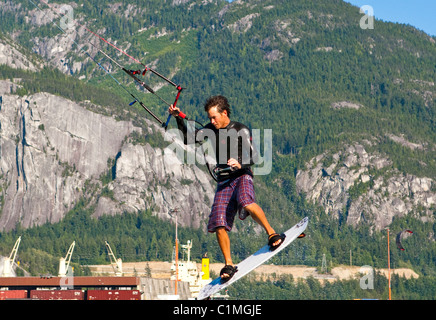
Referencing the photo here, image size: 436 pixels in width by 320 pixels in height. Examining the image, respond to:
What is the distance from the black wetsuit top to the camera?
2038cm

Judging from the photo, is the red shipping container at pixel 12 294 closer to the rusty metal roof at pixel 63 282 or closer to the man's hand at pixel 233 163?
the rusty metal roof at pixel 63 282

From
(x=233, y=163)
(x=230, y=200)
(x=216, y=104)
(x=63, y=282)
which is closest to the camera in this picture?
(x=233, y=163)

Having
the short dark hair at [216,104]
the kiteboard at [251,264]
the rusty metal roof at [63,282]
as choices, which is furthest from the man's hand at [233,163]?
the rusty metal roof at [63,282]

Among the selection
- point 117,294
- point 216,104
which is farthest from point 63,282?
point 216,104

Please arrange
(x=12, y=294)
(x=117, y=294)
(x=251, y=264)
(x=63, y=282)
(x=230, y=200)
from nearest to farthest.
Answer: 1. (x=251, y=264)
2. (x=230, y=200)
3. (x=117, y=294)
4. (x=12, y=294)
5. (x=63, y=282)

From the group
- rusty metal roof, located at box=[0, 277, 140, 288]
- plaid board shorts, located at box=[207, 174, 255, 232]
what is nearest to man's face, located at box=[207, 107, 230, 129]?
plaid board shorts, located at box=[207, 174, 255, 232]

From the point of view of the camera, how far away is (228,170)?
2070 centimetres

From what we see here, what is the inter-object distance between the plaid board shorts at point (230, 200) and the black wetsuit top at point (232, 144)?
0.71 feet

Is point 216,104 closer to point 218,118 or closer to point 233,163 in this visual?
point 218,118

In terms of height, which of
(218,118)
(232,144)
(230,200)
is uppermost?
(218,118)

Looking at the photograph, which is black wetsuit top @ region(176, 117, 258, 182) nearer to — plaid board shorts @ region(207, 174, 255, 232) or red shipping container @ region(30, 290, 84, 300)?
plaid board shorts @ region(207, 174, 255, 232)

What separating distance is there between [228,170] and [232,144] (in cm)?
62
